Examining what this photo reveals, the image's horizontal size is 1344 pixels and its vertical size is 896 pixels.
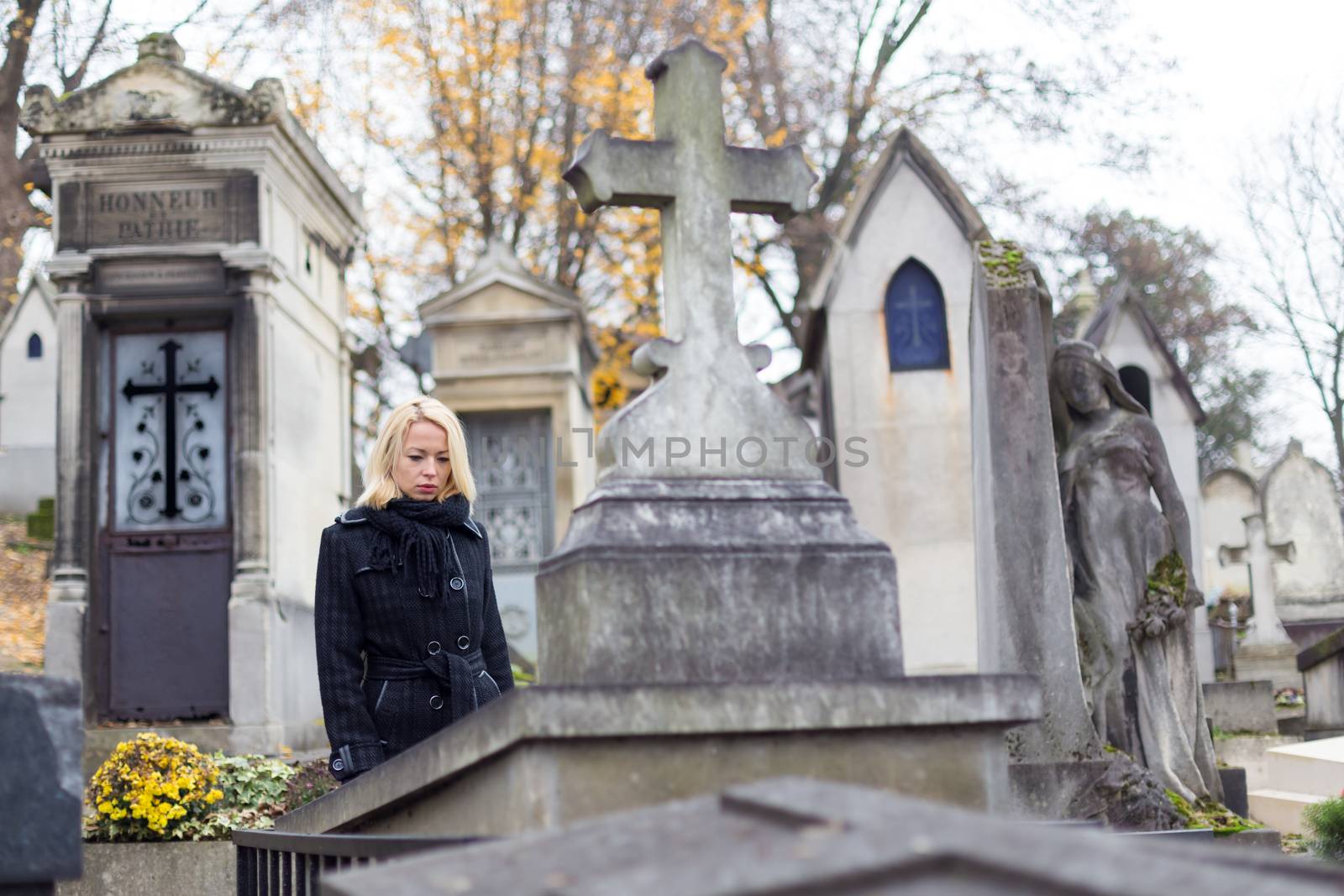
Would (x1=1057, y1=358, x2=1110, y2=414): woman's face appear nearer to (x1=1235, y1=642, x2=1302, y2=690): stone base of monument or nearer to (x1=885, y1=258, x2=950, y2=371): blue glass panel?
(x1=885, y1=258, x2=950, y2=371): blue glass panel

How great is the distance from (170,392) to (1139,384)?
31.6ft

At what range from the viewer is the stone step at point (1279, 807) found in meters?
9.13

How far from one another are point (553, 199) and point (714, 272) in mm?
19971

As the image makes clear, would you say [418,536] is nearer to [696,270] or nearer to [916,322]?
[696,270]

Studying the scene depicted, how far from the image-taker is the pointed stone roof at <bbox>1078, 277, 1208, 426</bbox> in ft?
52.4

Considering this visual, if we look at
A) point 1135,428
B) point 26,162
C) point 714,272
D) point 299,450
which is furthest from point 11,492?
point 714,272

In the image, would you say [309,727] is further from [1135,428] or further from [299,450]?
[1135,428]

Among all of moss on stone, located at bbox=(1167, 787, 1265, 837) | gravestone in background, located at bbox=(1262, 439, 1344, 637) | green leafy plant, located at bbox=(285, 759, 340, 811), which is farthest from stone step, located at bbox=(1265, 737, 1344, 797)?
gravestone in background, located at bbox=(1262, 439, 1344, 637)

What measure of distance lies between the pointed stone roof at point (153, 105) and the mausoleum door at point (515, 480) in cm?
618

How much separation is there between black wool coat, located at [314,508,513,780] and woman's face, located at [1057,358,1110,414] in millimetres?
4562

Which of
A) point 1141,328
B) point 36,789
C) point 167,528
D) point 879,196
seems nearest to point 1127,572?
point 36,789

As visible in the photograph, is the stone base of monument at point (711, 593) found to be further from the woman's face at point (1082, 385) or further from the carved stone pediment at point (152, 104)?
the carved stone pediment at point (152, 104)

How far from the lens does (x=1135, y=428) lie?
821cm

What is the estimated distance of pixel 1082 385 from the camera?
8.19 m
